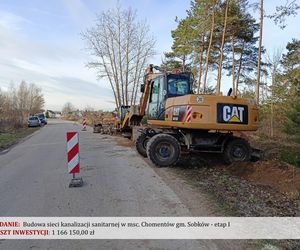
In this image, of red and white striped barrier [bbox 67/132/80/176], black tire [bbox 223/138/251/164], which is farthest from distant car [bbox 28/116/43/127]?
red and white striped barrier [bbox 67/132/80/176]

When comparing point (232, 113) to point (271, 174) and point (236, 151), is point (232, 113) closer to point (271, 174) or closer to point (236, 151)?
point (236, 151)

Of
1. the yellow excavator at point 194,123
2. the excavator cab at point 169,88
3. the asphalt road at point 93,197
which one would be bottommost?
the asphalt road at point 93,197

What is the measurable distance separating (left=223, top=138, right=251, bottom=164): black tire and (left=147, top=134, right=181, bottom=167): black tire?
1.63 meters

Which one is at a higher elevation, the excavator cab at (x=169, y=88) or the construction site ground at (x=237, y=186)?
the excavator cab at (x=169, y=88)

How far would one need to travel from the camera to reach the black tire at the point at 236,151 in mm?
10469

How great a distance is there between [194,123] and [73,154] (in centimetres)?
355

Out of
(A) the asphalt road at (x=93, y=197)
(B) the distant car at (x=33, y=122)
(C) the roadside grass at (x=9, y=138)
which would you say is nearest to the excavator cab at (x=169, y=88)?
(A) the asphalt road at (x=93, y=197)

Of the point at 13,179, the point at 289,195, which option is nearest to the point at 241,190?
the point at 289,195

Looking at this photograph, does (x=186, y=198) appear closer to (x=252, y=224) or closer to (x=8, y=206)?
(x=252, y=224)

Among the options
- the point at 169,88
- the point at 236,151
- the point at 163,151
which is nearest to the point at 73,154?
the point at 163,151

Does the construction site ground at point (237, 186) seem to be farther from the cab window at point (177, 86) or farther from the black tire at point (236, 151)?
the cab window at point (177, 86)

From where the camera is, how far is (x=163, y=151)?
33.1 ft

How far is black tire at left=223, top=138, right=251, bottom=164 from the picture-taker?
10469 millimetres

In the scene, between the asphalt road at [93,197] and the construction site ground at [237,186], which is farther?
the construction site ground at [237,186]
